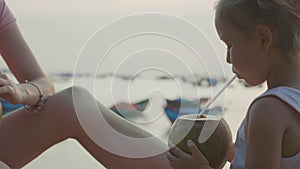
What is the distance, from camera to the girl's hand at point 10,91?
39.7 inches

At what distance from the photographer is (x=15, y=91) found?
1.06 meters

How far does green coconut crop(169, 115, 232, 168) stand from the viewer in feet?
2.94

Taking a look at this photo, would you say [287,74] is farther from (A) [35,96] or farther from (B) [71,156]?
(B) [71,156]

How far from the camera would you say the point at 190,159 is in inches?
35.8

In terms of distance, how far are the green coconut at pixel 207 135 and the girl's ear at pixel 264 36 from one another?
13 cm

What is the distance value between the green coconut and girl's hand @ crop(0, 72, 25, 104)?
0.29 meters

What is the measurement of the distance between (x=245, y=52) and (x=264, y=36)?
0.04 meters

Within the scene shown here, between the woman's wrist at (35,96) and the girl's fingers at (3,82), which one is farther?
the woman's wrist at (35,96)

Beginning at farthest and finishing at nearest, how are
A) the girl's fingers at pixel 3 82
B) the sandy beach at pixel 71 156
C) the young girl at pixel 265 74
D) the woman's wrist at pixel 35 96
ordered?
the sandy beach at pixel 71 156
the woman's wrist at pixel 35 96
the girl's fingers at pixel 3 82
the young girl at pixel 265 74

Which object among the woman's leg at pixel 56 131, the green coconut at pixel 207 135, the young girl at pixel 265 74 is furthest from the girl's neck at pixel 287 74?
the woman's leg at pixel 56 131

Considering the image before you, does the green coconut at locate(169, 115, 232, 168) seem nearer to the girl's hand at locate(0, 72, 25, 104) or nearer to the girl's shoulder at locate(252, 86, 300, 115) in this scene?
the girl's shoulder at locate(252, 86, 300, 115)

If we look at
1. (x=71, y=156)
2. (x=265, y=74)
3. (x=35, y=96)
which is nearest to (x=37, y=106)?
(x=35, y=96)

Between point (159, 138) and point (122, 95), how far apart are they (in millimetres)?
109

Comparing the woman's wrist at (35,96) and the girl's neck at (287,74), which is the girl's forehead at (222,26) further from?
the woman's wrist at (35,96)
